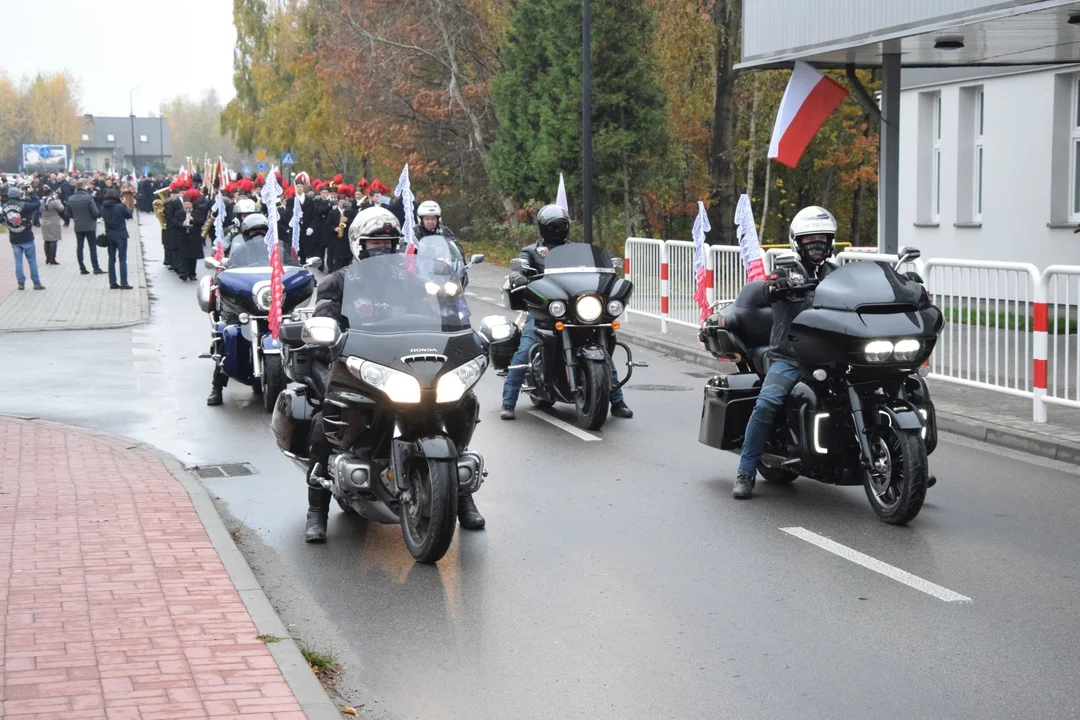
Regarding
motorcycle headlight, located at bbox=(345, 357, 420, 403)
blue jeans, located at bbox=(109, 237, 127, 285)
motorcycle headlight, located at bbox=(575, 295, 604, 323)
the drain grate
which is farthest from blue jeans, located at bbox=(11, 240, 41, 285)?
motorcycle headlight, located at bbox=(345, 357, 420, 403)

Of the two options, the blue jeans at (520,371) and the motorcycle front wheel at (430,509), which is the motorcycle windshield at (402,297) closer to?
the motorcycle front wheel at (430,509)

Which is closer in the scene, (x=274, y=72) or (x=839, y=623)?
(x=839, y=623)

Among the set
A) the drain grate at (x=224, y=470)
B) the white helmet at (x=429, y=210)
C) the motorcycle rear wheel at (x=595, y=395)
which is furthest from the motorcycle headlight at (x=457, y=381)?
the white helmet at (x=429, y=210)

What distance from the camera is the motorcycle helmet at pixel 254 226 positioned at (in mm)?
14188

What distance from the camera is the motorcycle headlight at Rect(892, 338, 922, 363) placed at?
7715 mm

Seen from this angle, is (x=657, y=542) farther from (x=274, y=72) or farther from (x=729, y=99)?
(x=274, y=72)

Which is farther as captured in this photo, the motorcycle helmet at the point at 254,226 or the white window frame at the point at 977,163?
the white window frame at the point at 977,163

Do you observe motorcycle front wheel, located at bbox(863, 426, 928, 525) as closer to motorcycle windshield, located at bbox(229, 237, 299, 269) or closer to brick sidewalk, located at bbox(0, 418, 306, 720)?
brick sidewalk, located at bbox(0, 418, 306, 720)

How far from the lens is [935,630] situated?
6.00m

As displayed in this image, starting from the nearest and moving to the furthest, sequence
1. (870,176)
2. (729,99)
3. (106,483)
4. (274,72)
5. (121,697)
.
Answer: (121,697)
(106,483)
(729,99)
(870,176)
(274,72)

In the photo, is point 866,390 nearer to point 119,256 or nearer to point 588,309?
point 588,309

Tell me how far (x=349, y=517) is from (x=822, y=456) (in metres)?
2.76

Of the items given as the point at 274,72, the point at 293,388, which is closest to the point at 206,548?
the point at 293,388

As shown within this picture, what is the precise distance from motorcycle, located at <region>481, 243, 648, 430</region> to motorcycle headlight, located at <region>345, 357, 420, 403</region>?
4.34m
